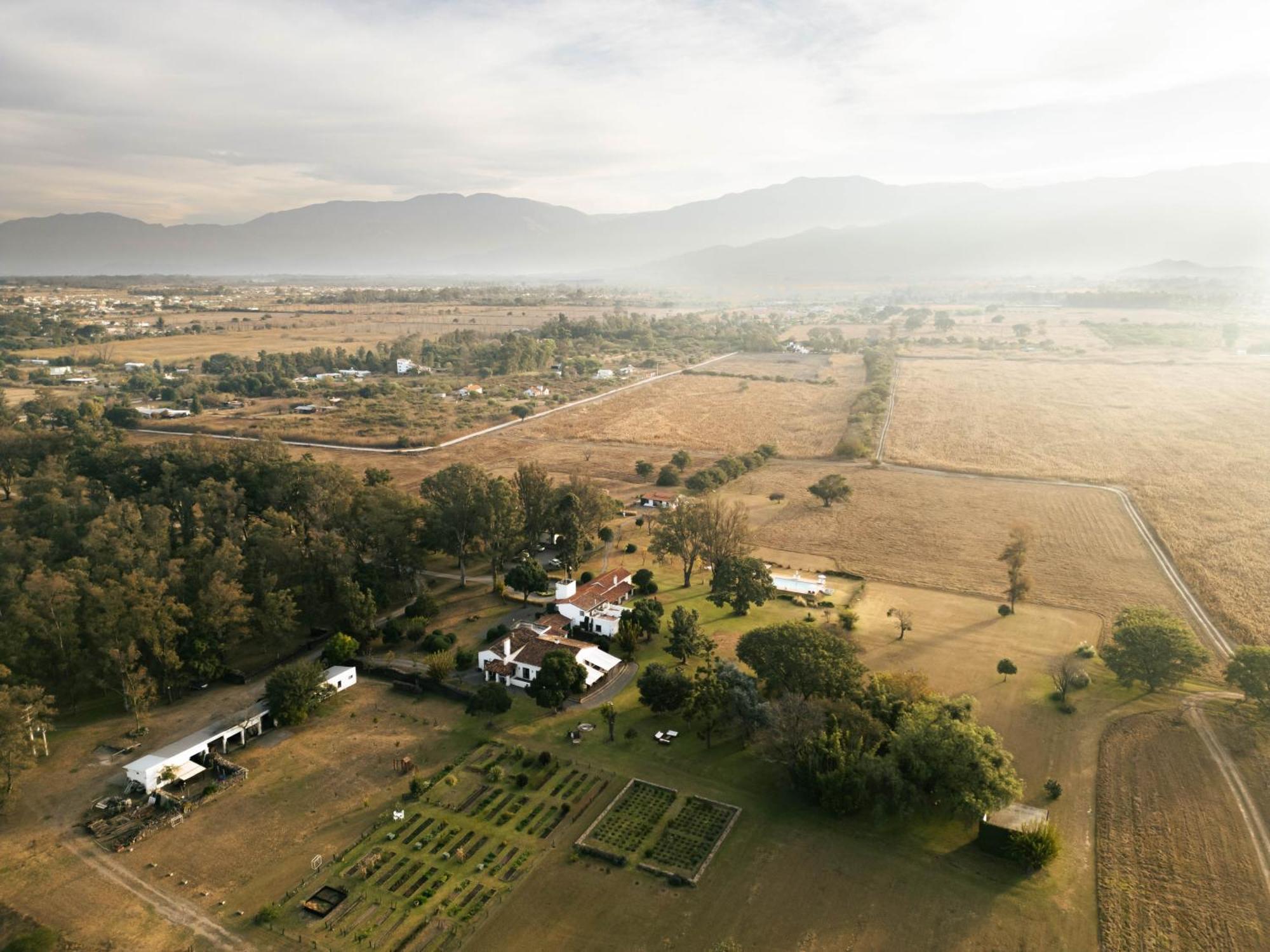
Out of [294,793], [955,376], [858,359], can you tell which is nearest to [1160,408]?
[955,376]

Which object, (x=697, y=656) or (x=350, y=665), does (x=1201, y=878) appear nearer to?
(x=697, y=656)

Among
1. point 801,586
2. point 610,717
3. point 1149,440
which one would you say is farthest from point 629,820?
point 1149,440

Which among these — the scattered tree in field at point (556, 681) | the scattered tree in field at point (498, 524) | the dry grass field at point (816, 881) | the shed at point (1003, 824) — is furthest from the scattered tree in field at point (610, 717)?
the scattered tree in field at point (498, 524)

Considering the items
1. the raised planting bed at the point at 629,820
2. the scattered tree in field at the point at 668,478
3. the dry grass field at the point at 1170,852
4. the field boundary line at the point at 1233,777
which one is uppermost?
the scattered tree in field at the point at 668,478

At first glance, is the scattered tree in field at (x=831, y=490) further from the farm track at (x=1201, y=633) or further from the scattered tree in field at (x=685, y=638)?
the scattered tree in field at (x=685, y=638)

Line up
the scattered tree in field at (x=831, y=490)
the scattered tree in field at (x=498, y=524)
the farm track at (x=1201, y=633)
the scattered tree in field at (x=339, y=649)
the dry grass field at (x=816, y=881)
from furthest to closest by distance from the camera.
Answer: the scattered tree in field at (x=831, y=490)
the scattered tree in field at (x=498, y=524)
the scattered tree in field at (x=339, y=649)
the farm track at (x=1201, y=633)
the dry grass field at (x=816, y=881)

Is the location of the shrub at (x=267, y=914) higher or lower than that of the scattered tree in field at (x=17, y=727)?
lower
